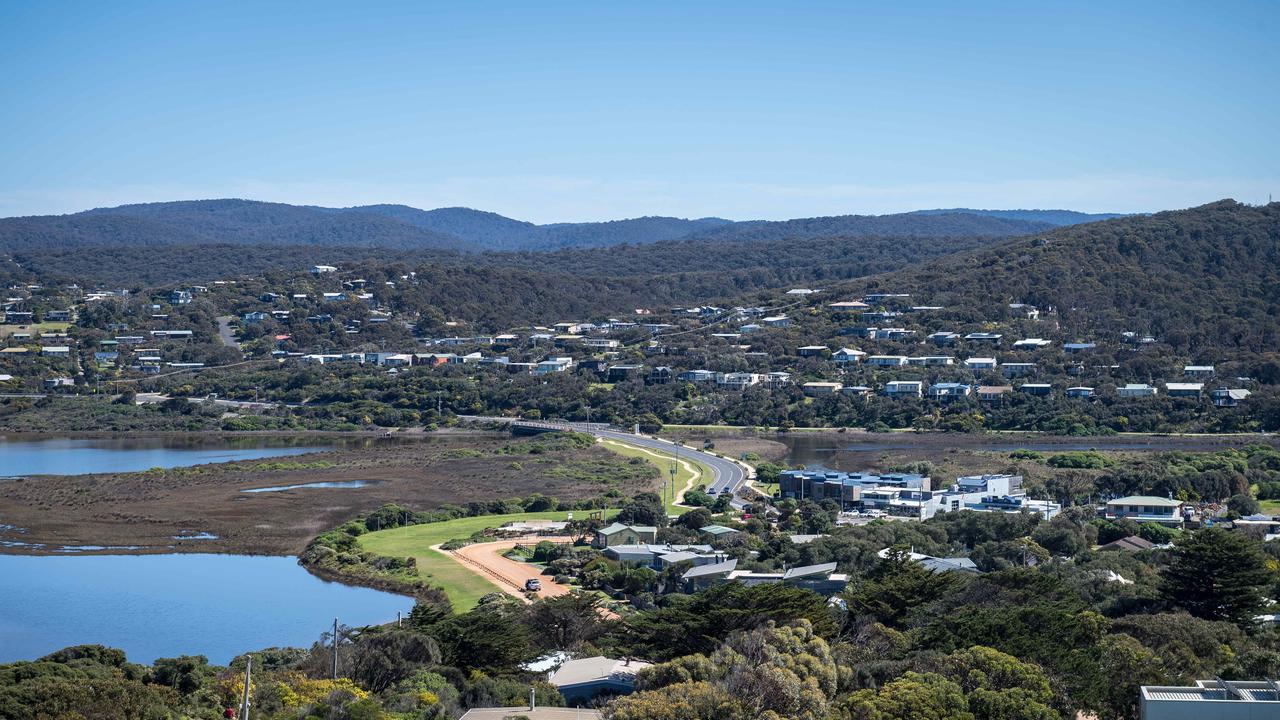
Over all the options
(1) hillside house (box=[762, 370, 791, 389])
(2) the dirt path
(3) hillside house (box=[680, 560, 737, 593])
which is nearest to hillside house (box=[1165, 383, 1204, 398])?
(1) hillside house (box=[762, 370, 791, 389])

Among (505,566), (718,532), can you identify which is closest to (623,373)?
(718,532)

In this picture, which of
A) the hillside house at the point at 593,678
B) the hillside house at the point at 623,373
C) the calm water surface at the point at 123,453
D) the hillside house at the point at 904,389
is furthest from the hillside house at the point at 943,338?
the hillside house at the point at 593,678

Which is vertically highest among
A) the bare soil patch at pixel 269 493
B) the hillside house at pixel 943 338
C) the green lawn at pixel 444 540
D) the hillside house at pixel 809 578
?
the hillside house at pixel 943 338

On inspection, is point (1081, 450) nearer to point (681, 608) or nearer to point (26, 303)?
point (681, 608)

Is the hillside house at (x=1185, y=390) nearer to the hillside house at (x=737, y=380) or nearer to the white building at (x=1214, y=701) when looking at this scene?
the hillside house at (x=737, y=380)

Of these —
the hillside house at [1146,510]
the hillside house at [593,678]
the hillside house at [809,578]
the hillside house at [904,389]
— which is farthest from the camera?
the hillside house at [904,389]

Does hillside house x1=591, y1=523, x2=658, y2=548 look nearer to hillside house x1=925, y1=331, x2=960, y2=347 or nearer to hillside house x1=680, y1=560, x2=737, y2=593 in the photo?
hillside house x1=680, y1=560, x2=737, y2=593

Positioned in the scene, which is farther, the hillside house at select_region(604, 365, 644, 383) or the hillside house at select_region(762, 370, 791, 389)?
the hillside house at select_region(604, 365, 644, 383)
